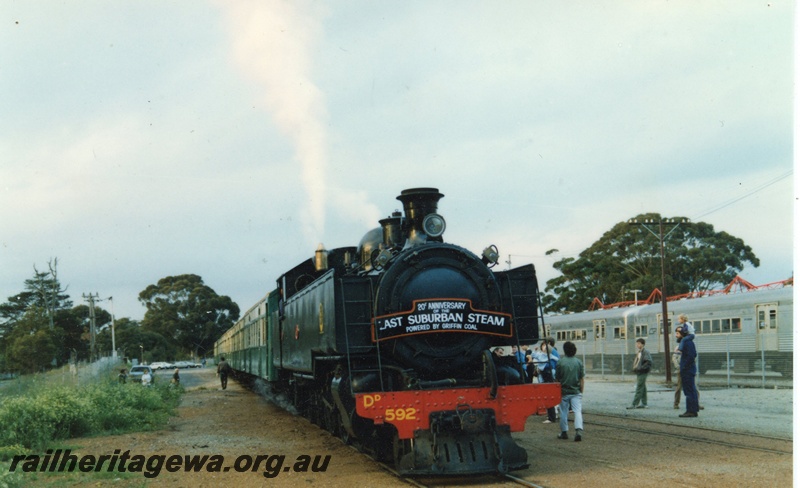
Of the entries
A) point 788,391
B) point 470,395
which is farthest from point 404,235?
point 788,391

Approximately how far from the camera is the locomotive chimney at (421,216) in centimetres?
984

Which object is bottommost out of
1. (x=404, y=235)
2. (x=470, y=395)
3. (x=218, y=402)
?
(x=218, y=402)

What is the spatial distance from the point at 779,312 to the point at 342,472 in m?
18.9

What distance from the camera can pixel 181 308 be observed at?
7538cm

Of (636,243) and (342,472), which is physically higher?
(636,243)

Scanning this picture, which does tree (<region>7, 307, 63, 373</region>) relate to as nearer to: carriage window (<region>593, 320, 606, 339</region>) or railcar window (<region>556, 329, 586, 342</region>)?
railcar window (<region>556, 329, 586, 342</region>)

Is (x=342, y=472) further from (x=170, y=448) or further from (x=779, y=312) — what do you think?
(x=779, y=312)

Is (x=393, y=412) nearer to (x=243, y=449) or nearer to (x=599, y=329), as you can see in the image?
(x=243, y=449)

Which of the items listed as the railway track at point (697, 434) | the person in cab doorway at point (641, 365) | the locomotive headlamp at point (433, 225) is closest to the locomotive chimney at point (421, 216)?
the locomotive headlamp at point (433, 225)

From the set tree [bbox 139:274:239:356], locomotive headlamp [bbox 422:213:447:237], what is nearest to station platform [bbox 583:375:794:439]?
locomotive headlamp [bbox 422:213:447:237]

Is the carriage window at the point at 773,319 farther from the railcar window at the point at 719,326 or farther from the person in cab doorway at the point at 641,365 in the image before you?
the person in cab doorway at the point at 641,365

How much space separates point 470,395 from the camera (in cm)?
854

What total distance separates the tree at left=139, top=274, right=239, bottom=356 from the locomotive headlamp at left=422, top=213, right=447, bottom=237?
2691 inches

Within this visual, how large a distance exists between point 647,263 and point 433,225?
37595 mm
